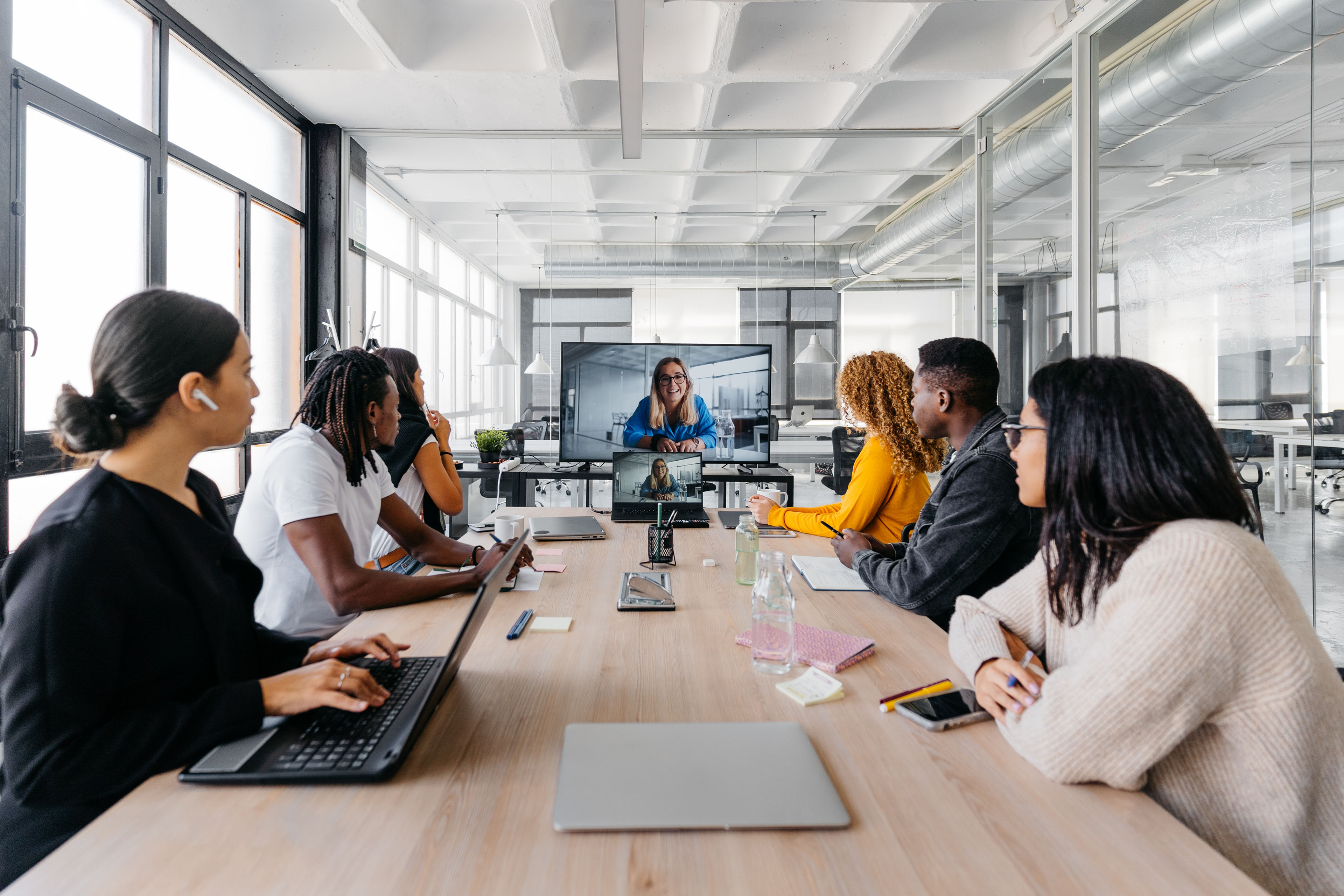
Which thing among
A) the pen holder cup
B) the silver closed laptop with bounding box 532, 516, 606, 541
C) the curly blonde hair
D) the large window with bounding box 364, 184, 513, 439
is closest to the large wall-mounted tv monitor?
the large window with bounding box 364, 184, 513, 439

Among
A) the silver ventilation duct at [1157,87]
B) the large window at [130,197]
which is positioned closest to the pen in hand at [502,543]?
the large window at [130,197]

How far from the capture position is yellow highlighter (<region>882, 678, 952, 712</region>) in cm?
110

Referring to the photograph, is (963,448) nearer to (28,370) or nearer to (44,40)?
(28,370)

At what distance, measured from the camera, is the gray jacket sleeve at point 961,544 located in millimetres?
1615

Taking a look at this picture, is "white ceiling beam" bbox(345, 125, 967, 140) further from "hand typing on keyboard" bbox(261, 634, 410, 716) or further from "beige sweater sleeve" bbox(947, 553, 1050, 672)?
"hand typing on keyboard" bbox(261, 634, 410, 716)

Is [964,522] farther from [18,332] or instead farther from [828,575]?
[18,332]

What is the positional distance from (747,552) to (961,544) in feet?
1.73

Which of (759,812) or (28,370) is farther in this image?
(28,370)

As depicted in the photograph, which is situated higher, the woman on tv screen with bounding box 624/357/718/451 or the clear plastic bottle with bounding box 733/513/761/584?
the woman on tv screen with bounding box 624/357/718/451

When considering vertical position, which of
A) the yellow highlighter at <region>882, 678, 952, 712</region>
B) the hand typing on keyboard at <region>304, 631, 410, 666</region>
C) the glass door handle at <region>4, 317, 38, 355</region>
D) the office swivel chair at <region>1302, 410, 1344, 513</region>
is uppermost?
the glass door handle at <region>4, 317, 38, 355</region>

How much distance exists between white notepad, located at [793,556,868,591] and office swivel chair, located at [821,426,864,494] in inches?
142

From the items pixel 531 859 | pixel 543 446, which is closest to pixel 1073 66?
pixel 531 859

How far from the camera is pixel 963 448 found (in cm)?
185

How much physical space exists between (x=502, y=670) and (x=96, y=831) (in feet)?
1.91
